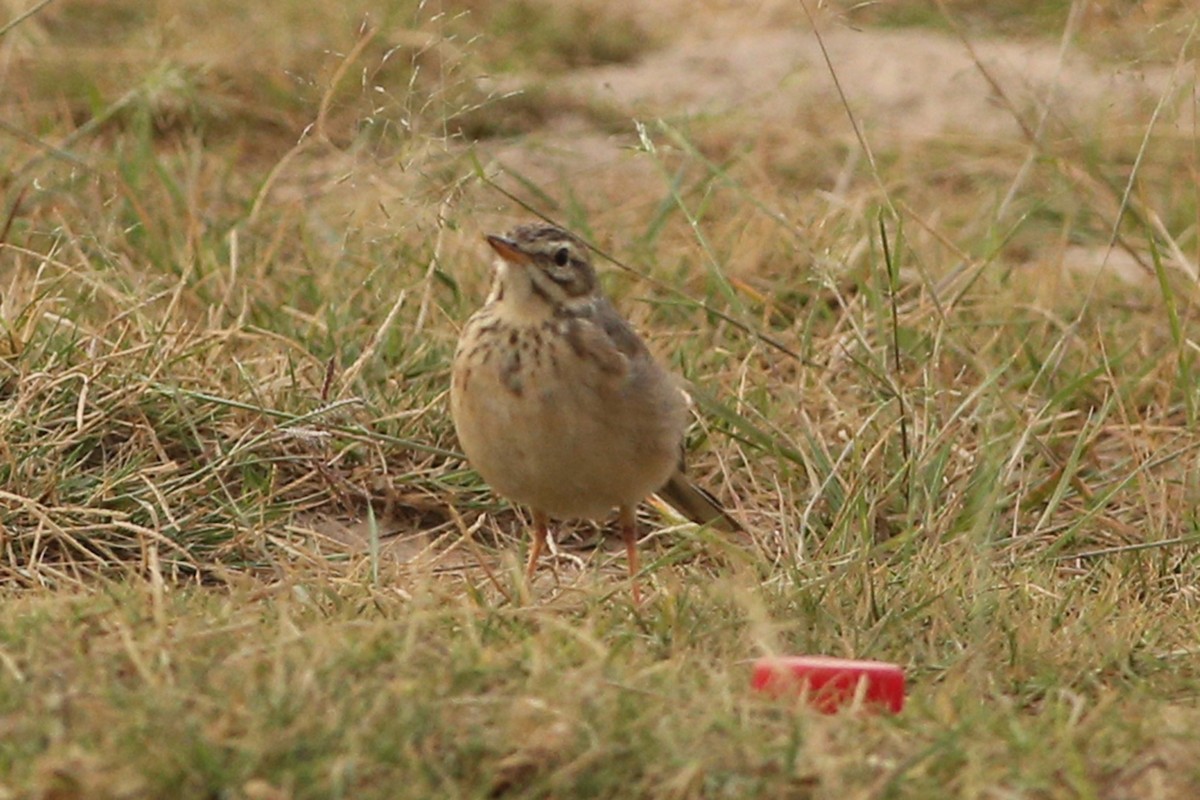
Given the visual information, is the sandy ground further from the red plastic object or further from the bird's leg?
the red plastic object

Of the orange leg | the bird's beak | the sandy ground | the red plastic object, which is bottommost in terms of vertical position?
the sandy ground

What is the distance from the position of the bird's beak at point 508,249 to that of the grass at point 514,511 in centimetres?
20

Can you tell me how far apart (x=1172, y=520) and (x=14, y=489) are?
2.83 meters

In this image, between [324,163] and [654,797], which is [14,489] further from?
[324,163]

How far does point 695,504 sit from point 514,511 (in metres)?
0.53

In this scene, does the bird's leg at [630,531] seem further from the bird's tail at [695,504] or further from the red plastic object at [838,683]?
the red plastic object at [838,683]

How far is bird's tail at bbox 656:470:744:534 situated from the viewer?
211 inches

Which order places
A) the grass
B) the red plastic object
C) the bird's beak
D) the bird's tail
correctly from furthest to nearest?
the bird's tail
the bird's beak
the red plastic object
the grass

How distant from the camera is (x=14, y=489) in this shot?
4.95 m

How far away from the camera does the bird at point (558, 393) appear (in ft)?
15.4

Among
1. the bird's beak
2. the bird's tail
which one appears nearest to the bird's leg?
the bird's tail

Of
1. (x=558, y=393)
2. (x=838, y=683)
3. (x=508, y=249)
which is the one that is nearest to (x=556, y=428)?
(x=558, y=393)

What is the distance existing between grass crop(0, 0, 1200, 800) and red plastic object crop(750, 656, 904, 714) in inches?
2.9

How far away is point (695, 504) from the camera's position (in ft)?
17.7
